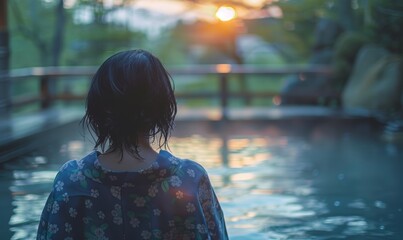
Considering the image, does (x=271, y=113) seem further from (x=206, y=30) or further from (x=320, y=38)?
(x=206, y=30)

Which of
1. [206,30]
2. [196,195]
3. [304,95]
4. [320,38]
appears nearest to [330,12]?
[320,38]

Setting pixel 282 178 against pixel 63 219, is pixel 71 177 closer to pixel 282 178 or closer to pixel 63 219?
pixel 63 219

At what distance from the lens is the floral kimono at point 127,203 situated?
5.91 ft

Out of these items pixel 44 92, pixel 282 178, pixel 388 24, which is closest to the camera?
pixel 282 178

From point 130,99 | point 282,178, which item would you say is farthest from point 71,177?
point 282,178

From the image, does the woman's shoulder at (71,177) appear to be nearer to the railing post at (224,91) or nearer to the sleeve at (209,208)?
the sleeve at (209,208)

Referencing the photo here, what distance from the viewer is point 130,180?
5.91ft

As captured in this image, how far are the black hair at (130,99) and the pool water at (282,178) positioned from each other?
2265mm

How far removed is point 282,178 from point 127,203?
13.9ft

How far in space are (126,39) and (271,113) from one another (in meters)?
10.4

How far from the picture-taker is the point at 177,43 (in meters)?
24.6

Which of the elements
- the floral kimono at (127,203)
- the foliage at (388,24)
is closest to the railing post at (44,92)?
the foliage at (388,24)

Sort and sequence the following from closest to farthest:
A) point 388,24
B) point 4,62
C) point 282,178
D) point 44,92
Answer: point 282,178 → point 4,62 → point 388,24 → point 44,92

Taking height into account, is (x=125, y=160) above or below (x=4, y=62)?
above
